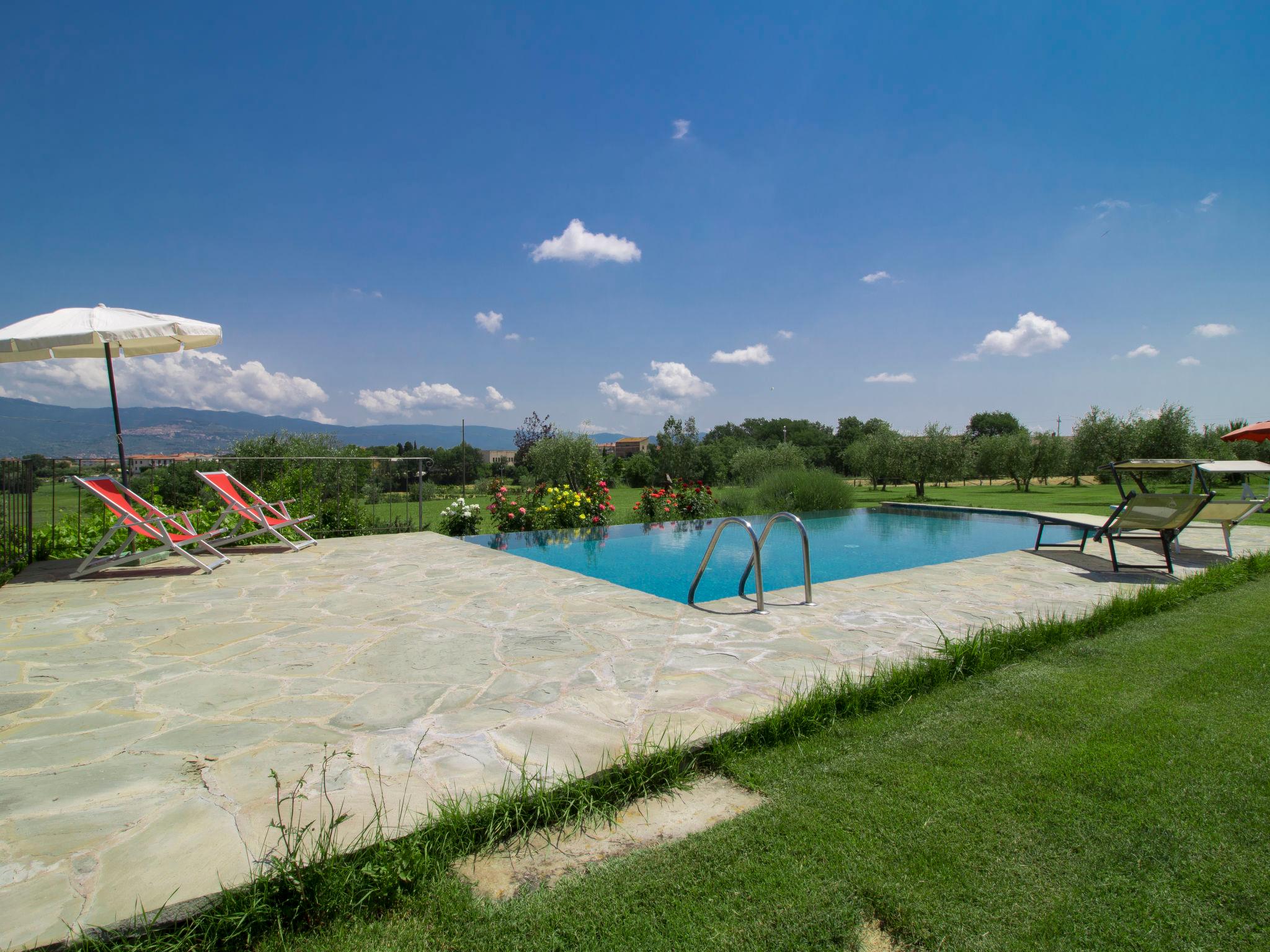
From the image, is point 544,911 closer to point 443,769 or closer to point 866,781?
point 443,769

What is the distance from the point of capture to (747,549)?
10398mm

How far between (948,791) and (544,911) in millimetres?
1426

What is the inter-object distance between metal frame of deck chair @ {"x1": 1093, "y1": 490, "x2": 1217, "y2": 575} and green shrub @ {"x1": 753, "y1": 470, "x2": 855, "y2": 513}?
331 inches

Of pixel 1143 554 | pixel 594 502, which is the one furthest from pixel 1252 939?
pixel 594 502

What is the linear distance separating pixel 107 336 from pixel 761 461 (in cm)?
1822

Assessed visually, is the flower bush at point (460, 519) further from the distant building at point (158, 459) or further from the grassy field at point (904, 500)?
the distant building at point (158, 459)

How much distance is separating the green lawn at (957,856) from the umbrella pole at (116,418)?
7.42 meters

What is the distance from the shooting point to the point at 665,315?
81.8 ft

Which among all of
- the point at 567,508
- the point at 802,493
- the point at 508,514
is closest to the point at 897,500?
the point at 802,493

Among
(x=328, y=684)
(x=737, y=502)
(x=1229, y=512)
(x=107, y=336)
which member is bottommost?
(x=328, y=684)

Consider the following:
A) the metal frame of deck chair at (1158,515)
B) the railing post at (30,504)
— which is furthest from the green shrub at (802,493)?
the railing post at (30,504)

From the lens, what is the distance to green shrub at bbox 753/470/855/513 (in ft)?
49.1

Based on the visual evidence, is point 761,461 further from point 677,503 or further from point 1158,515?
point 1158,515

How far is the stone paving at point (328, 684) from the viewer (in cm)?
174
